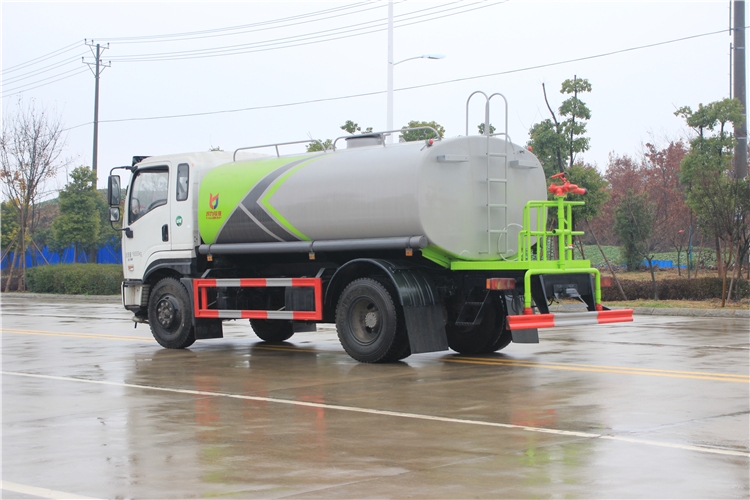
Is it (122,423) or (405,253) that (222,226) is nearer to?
(405,253)

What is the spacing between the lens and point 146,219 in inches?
681

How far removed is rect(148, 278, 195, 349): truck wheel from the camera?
53.9 feet

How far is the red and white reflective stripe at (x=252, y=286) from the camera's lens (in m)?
14.7

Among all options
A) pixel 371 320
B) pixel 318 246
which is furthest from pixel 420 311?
pixel 318 246

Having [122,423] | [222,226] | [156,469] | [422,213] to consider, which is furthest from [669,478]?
[222,226]

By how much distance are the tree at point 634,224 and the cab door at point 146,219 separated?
20598mm

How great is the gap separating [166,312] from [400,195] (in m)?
5.44

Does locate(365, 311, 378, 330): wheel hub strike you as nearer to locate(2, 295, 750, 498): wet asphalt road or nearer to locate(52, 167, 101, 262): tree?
locate(2, 295, 750, 498): wet asphalt road

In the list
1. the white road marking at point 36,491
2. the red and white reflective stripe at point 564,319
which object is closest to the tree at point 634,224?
the red and white reflective stripe at point 564,319

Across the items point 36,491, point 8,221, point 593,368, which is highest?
point 8,221

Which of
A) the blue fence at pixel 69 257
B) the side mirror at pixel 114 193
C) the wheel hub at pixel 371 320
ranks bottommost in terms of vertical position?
the wheel hub at pixel 371 320

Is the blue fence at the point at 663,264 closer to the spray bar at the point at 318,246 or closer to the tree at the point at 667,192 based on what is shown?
the tree at the point at 667,192

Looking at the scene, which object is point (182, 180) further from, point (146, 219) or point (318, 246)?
point (318, 246)

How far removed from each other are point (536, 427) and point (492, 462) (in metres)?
1.49
